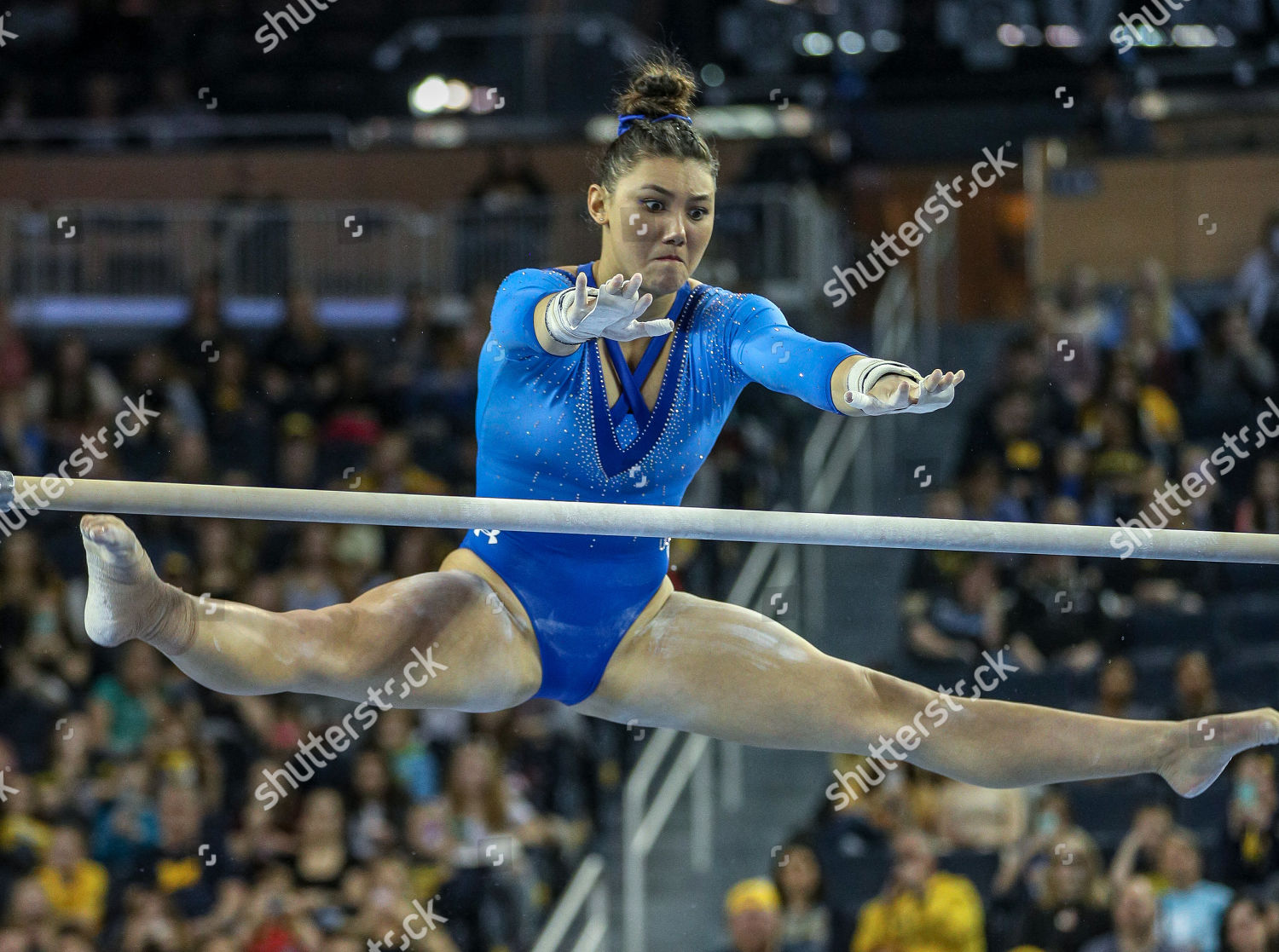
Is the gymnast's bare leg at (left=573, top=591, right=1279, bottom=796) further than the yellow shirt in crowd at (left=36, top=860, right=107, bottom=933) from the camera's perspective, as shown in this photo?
No

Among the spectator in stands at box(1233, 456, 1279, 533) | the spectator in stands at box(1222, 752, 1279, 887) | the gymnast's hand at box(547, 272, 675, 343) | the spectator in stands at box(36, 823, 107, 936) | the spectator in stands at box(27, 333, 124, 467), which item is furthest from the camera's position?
the spectator in stands at box(27, 333, 124, 467)

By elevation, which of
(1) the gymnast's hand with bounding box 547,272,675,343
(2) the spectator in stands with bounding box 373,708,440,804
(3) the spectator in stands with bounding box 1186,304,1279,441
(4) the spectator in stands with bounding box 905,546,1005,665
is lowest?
(2) the spectator in stands with bounding box 373,708,440,804

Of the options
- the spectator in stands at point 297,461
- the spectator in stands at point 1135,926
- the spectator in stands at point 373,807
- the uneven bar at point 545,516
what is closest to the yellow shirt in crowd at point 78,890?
the spectator in stands at point 373,807

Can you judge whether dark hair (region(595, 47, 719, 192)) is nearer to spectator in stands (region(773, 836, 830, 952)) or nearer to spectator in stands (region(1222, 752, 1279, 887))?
spectator in stands (region(773, 836, 830, 952))

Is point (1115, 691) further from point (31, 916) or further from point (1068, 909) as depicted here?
point (31, 916)

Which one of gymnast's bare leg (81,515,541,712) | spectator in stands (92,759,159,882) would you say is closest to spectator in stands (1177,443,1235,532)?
gymnast's bare leg (81,515,541,712)

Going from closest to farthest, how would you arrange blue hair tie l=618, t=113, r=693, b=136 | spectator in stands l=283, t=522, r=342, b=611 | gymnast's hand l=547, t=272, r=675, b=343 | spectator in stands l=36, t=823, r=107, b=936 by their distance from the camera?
gymnast's hand l=547, t=272, r=675, b=343, blue hair tie l=618, t=113, r=693, b=136, spectator in stands l=36, t=823, r=107, b=936, spectator in stands l=283, t=522, r=342, b=611

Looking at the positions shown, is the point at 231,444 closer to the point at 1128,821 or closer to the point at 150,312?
the point at 150,312

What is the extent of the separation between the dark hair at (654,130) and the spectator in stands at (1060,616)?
3.81 m

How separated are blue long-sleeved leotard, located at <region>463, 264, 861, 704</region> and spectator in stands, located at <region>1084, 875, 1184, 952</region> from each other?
303 cm

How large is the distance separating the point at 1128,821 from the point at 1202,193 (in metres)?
4.42

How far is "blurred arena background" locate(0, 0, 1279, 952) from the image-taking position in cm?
648

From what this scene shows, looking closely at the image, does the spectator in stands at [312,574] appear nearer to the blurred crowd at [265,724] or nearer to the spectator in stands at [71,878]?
the blurred crowd at [265,724]

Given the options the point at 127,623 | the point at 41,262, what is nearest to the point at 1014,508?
the point at 127,623
